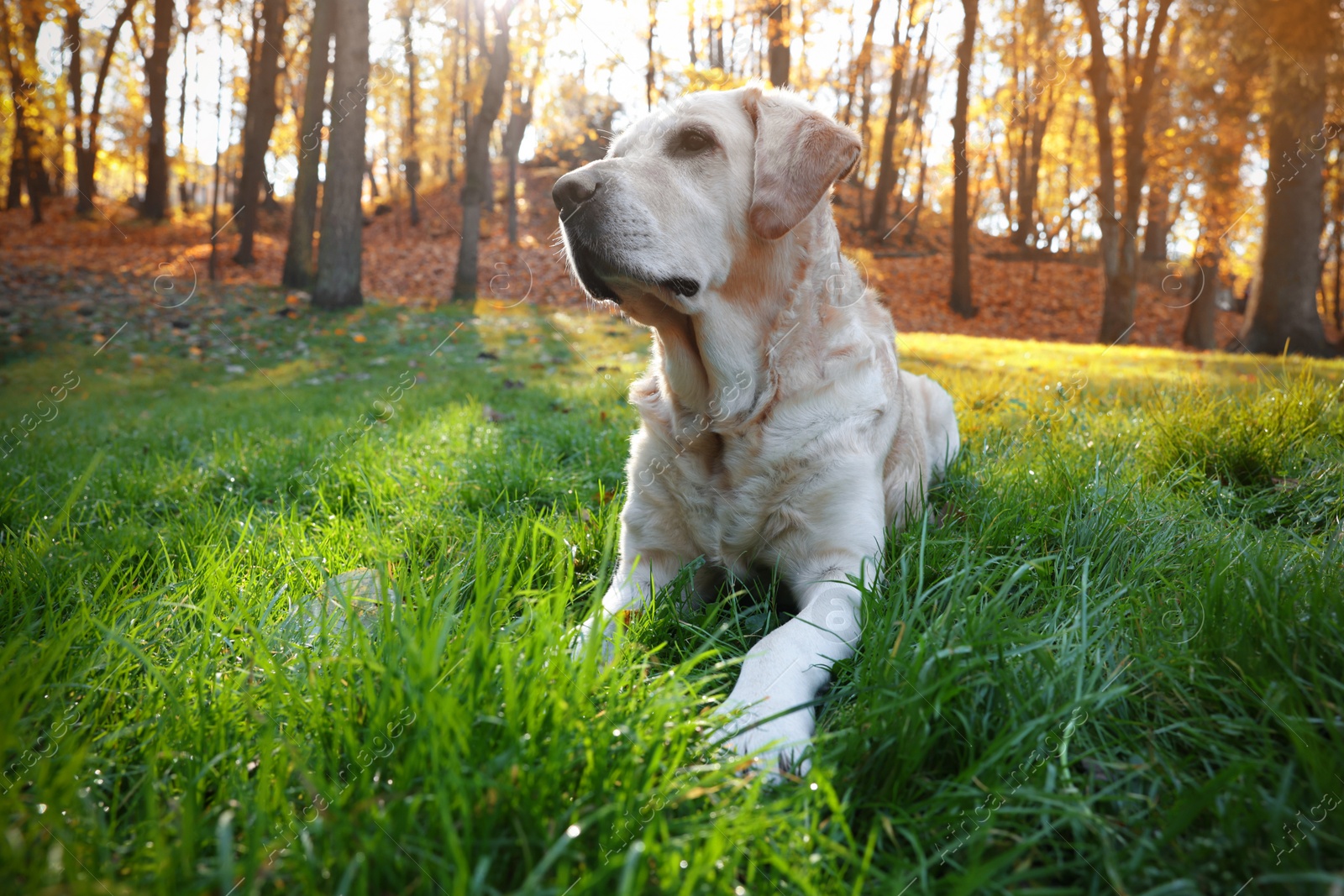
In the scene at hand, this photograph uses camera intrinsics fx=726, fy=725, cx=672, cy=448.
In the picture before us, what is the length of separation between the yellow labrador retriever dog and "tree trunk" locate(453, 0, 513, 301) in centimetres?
1134

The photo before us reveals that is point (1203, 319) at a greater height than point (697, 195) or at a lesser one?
greater

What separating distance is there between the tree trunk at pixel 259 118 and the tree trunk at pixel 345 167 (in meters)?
5.08

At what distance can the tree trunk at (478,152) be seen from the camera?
12477mm

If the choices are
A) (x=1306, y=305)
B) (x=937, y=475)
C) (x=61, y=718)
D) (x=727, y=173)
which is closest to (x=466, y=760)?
(x=61, y=718)

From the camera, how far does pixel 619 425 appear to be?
4.46m

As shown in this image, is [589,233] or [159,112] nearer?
[589,233]

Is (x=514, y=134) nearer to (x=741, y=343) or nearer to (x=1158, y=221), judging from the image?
(x=1158, y=221)

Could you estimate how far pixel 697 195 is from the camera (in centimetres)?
241

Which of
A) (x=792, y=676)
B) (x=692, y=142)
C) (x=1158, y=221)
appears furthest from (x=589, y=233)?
(x=1158, y=221)

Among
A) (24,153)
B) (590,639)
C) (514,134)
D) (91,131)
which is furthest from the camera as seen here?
(24,153)

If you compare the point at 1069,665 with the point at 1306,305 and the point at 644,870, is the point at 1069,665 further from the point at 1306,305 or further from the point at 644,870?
the point at 1306,305

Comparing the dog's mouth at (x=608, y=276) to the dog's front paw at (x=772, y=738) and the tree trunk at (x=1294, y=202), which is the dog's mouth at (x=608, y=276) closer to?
the dog's front paw at (x=772, y=738)

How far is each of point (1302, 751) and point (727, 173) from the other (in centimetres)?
210

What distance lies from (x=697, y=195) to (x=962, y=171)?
14375 mm
